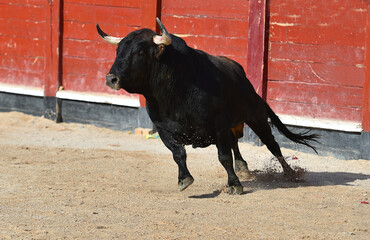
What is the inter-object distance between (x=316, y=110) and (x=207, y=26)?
2.03 metres

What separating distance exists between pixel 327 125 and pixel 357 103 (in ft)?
1.49

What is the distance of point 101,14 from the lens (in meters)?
11.8

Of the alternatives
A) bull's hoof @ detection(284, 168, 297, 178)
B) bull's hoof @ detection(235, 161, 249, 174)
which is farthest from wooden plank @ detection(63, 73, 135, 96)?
bull's hoof @ detection(284, 168, 297, 178)

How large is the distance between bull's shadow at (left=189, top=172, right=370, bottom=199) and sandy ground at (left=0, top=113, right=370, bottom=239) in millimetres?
11

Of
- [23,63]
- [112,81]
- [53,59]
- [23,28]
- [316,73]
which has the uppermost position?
[112,81]

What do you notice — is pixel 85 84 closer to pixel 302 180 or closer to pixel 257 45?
pixel 257 45

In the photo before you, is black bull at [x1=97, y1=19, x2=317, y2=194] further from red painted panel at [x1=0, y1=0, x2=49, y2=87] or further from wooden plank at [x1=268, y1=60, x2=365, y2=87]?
red painted panel at [x1=0, y1=0, x2=49, y2=87]

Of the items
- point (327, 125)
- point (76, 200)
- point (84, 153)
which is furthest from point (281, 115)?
point (76, 200)

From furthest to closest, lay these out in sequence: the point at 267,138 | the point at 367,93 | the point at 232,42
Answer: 1. the point at 232,42
2. the point at 367,93
3. the point at 267,138

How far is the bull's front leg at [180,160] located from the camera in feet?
24.2

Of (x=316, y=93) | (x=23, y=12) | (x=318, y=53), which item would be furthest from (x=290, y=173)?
(x=23, y=12)

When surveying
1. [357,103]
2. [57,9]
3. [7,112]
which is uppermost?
[57,9]

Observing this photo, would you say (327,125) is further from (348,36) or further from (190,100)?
(190,100)

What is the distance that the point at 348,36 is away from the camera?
9.54 meters
